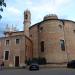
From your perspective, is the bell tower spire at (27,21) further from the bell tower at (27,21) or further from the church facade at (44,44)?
the church facade at (44,44)

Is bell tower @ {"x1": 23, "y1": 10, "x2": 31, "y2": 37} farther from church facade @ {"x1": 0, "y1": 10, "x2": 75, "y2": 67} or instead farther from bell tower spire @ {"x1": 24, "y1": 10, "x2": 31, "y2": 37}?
church facade @ {"x1": 0, "y1": 10, "x2": 75, "y2": 67}

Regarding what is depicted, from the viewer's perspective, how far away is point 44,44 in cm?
5266

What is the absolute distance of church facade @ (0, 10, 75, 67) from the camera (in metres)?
50.7

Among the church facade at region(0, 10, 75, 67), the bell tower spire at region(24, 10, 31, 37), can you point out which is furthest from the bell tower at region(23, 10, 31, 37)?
the church facade at region(0, 10, 75, 67)

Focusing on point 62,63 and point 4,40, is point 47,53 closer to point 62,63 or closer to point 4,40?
point 62,63

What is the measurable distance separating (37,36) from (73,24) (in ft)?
33.3

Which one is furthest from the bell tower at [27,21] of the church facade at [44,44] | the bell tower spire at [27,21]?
the church facade at [44,44]

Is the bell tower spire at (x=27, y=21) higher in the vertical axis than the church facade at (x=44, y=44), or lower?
higher

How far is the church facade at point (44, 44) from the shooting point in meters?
50.7

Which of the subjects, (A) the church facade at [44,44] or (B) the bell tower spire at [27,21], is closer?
(A) the church facade at [44,44]

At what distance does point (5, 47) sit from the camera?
172 ft

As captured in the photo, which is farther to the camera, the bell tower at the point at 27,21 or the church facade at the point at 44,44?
the bell tower at the point at 27,21

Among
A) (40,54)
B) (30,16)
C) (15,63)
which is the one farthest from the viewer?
(30,16)

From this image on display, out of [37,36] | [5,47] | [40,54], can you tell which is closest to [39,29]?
[37,36]
